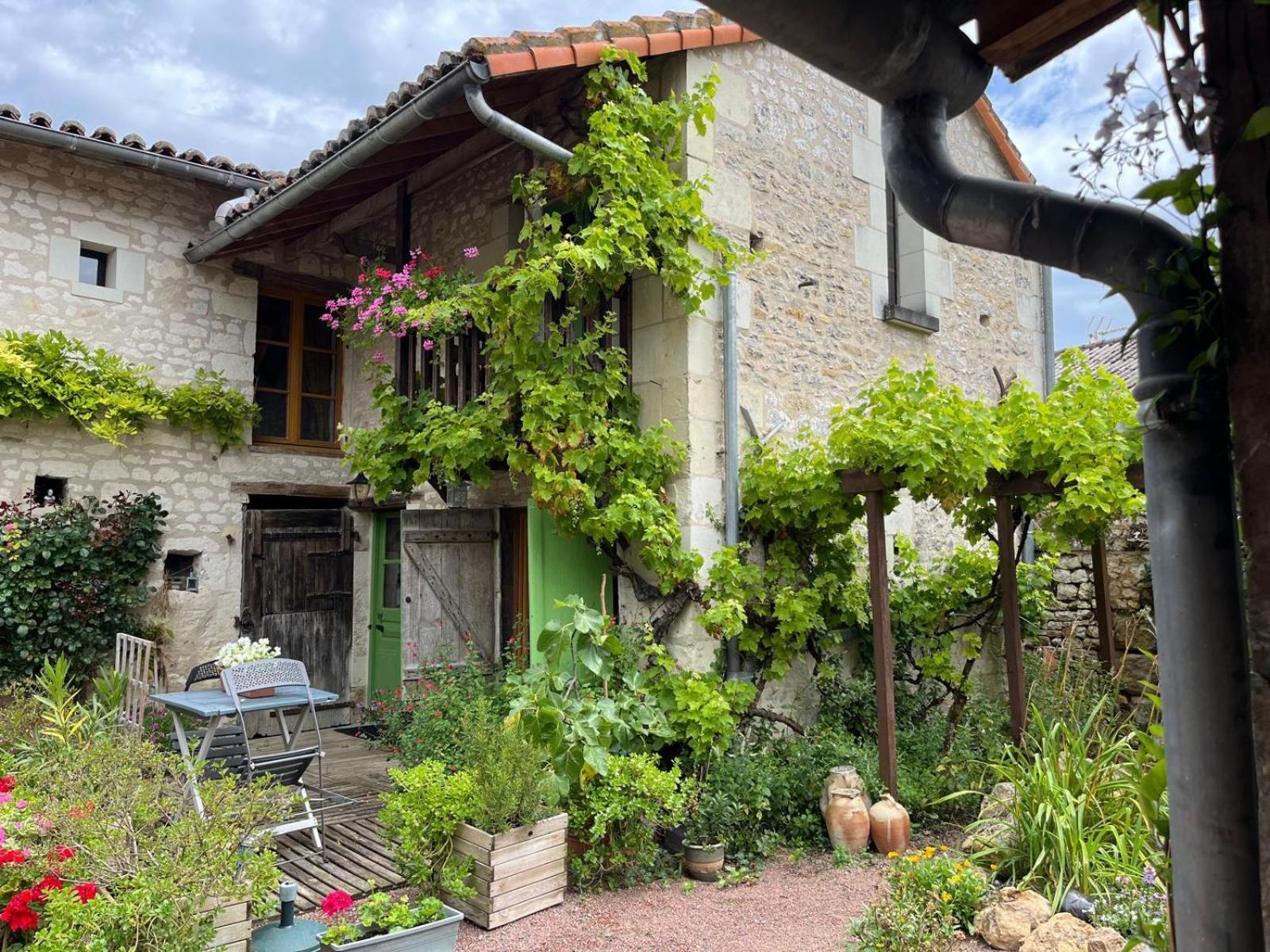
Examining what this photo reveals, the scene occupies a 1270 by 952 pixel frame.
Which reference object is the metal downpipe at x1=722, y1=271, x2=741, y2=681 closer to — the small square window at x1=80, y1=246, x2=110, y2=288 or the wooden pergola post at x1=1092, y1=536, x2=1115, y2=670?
the wooden pergola post at x1=1092, y1=536, x2=1115, y2=670

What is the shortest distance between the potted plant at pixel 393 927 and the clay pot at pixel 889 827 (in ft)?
8.57

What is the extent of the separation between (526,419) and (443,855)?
2.55m

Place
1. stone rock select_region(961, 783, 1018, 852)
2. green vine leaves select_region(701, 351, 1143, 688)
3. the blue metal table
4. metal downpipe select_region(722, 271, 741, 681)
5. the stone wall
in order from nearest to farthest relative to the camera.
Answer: stone rock select_region(961, 783, 1018, 852)
the blue metal table
green vine leaves select_region(701, 351, 1143, 688)
metal downpipe select_region(722, 271, 741, 681)
the stone wall

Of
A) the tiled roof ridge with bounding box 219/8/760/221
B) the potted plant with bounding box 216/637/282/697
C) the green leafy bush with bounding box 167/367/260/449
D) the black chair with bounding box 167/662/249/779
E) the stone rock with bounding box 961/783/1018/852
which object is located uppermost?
the tiled roof ridge with bounding box 219/8/760/221

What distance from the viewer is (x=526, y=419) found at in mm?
5469

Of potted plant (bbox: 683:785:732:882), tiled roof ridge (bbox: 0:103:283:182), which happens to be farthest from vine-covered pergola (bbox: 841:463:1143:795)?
tiled roof ridge (bbox: 0:103:283:182)

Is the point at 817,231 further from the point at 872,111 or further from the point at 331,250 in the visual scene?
→ the point at 331,250

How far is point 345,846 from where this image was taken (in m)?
5.08

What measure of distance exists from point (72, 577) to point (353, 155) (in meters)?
4.02

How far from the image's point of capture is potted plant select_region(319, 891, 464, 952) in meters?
3.34

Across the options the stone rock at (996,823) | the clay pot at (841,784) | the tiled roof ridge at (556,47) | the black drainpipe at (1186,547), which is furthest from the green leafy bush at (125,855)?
the tiled roof ridge at (556,47)

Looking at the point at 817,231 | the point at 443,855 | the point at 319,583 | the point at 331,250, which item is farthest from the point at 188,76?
the point at 443,855

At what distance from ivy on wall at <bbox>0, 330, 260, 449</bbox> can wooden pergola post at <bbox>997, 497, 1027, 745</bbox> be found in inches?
257

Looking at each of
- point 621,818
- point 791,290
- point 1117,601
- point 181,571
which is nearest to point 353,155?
point 791,290
